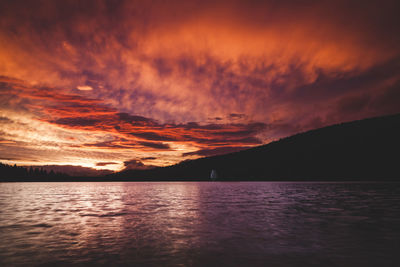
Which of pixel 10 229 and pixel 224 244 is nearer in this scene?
pixel 224 244

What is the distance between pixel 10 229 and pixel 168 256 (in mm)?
15768

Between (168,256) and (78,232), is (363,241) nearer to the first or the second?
(168,256)

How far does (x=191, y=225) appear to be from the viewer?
23.0m

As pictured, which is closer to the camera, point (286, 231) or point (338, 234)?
point (338, 234)

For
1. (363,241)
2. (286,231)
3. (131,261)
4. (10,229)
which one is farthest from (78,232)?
(363,241)

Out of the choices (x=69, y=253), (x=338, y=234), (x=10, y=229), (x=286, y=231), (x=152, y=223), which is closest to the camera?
(x=69, y=253)

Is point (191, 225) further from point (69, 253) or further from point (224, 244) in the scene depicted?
point (69, 253)

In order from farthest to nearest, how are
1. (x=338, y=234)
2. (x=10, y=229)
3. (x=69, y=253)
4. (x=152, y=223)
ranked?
(x=152, y=223) → (x=10, y=229) → (x=338, y=234) → (x=69, y=253)

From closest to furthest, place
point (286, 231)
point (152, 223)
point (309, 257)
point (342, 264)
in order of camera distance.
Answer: point (342, 264)
point (309, 257)
point (286, 231)
point (152, 223)

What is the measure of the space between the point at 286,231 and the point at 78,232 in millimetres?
15500

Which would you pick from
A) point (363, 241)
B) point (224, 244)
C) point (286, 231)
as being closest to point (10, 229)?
point (224, 244)

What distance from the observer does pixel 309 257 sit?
13469 millimetres

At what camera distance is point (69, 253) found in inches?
571

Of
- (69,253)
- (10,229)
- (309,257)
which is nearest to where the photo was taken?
(309,257)
